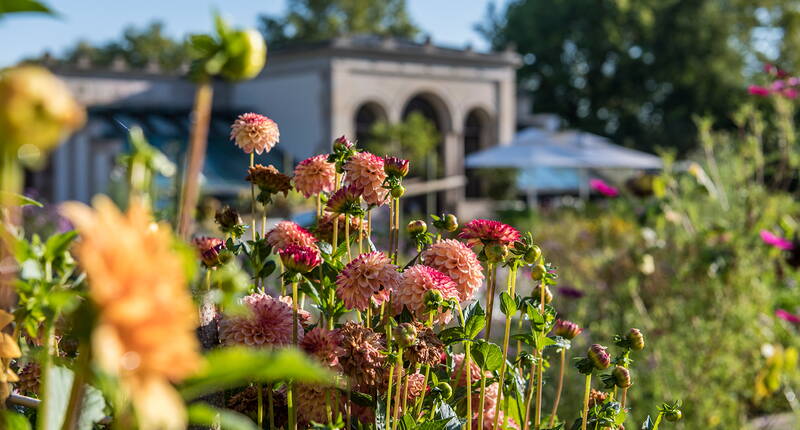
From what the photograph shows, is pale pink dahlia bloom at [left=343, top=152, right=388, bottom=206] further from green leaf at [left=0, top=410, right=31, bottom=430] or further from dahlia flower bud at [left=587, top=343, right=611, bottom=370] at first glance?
green leaf at [left=0, top=410, right=31, bottom=430]

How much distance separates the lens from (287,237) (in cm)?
91

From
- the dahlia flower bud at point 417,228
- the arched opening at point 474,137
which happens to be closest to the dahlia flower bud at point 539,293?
the dahlia flower bud at point 417,228

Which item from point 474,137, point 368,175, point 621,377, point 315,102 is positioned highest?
point 315,102

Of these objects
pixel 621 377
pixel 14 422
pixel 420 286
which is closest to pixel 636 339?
pixel 621 377

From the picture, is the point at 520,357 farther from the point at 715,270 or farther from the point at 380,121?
the point at 380,121

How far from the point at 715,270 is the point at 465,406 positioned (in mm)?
2769

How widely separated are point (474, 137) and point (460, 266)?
55.8 feet

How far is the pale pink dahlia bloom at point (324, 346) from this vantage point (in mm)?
816

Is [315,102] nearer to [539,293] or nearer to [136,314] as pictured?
[539,293]

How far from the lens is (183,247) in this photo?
380 millimetres

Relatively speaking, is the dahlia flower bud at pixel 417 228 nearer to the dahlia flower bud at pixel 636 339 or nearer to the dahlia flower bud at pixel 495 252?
the dahlia flower bud at pixel 495 252

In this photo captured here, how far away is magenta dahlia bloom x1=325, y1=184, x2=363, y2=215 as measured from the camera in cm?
90

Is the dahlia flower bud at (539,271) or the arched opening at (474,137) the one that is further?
the arched opening at (474,137)

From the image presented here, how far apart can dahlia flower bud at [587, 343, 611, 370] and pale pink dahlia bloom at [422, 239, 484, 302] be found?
0.47 feet
